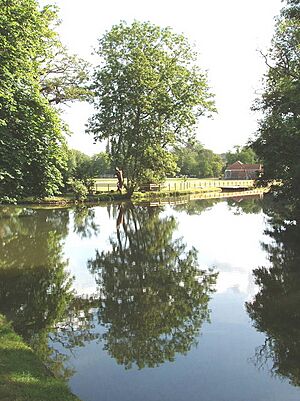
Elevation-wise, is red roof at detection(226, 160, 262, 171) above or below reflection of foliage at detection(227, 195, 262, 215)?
above

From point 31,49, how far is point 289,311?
13.7 metres

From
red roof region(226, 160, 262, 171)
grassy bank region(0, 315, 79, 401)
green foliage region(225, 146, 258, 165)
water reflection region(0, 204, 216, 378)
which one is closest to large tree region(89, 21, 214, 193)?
water reflection region(0, 204, 216, 378)

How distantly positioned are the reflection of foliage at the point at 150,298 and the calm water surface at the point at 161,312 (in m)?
0.04

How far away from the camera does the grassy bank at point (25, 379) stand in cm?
582

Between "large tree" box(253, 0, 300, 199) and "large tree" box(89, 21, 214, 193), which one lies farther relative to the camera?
"large tree" box(89, 21, 214, 193)

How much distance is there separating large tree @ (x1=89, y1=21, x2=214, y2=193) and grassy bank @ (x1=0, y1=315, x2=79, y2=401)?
43.2m

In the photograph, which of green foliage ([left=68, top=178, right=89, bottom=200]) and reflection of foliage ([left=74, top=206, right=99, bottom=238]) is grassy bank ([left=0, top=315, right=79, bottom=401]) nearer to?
reflection of foliage ([left=74, top=206, right=99, bottom=238])

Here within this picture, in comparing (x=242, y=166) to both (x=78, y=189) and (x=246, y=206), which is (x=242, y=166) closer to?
(x=246, y=206)

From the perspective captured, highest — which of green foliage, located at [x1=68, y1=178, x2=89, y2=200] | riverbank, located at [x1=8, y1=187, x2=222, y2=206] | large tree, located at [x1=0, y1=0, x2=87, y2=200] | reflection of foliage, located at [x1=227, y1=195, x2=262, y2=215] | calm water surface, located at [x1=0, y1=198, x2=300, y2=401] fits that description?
large tree, located at [x1=0, y1=0, x2=87, y2=200]

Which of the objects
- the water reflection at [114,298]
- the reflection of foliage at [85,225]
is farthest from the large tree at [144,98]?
the water reflection at [114,298]

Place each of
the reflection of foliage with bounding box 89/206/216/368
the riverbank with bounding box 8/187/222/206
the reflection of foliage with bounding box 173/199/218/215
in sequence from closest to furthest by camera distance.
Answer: the reflection of foliage with bounding box 89/206/216/368 → the reflection of foliage with bounding box 173/199/218/215 → the riverbank with bounding box 8/187/222/206

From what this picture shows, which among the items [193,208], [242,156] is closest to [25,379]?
[193,208]

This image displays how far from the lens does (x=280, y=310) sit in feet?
34.6

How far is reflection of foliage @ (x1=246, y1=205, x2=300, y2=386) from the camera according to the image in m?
7.97
